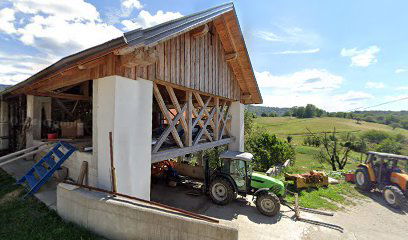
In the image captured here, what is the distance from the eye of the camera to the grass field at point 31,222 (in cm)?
377

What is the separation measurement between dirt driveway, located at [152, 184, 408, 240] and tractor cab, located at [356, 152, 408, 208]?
33.0 inches

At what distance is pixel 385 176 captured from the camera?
11.1 metres

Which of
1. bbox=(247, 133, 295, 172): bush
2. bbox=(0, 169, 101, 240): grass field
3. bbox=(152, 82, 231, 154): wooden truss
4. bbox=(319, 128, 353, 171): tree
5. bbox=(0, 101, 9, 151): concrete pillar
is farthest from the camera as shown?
bbox=(319, 128, 353, 171): tree

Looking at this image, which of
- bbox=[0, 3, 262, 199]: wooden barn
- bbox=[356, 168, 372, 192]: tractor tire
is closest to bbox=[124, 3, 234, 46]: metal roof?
bbox=[0, 3, 262, 199]: wooden barn

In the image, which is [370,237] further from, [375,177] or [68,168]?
[68,168]

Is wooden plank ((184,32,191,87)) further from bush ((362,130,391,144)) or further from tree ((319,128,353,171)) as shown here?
bush ((362,130,391,144))

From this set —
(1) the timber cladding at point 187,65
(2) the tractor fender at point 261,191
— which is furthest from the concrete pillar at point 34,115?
(2) the tractor fender at point 261,191

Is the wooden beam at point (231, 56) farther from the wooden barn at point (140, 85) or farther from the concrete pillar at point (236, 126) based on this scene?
the concrete pillar at point (236, 126)

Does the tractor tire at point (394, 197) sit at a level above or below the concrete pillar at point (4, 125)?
below

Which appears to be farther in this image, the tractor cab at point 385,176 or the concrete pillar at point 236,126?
the concrete pillar at point 236,126

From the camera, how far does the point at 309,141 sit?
47.0 meters

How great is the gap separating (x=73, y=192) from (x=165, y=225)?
2.04m

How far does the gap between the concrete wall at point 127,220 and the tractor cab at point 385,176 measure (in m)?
10.5

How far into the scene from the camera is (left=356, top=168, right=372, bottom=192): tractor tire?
11.3 m
